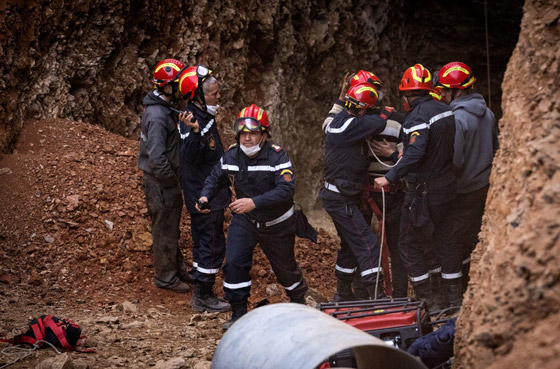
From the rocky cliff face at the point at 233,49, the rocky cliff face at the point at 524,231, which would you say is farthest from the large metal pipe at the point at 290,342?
the rocky cliff face at the point at 233,49

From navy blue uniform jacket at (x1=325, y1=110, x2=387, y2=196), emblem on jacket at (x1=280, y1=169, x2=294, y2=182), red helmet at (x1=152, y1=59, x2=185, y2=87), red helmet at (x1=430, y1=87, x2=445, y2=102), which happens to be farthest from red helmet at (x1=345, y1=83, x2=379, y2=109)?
red helmet at (x1=152, y1=59, x2=185, y2=87)

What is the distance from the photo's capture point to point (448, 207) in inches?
243

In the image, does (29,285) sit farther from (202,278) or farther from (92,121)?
(92,121)

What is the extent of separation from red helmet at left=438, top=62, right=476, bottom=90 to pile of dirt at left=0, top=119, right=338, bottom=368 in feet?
9.08

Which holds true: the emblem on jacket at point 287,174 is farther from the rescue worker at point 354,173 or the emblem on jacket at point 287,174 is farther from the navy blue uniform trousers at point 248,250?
the rescue worker at point 354,173

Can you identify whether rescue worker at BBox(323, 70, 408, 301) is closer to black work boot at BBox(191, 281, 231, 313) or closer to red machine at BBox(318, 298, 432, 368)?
black work boot at BBox(191, 281, 231, 313)

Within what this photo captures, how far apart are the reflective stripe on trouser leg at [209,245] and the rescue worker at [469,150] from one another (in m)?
2.34

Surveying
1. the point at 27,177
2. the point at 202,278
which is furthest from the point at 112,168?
the point at 202,278

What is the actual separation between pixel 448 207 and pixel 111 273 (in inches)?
141

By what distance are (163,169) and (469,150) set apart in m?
2.98

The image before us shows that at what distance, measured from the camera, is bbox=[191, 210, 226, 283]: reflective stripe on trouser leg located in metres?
6.28

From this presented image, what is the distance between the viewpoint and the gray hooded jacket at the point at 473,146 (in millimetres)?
6105

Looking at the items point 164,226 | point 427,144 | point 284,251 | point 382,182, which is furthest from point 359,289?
point 164,226

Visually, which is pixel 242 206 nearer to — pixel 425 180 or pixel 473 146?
pixel 425 180
